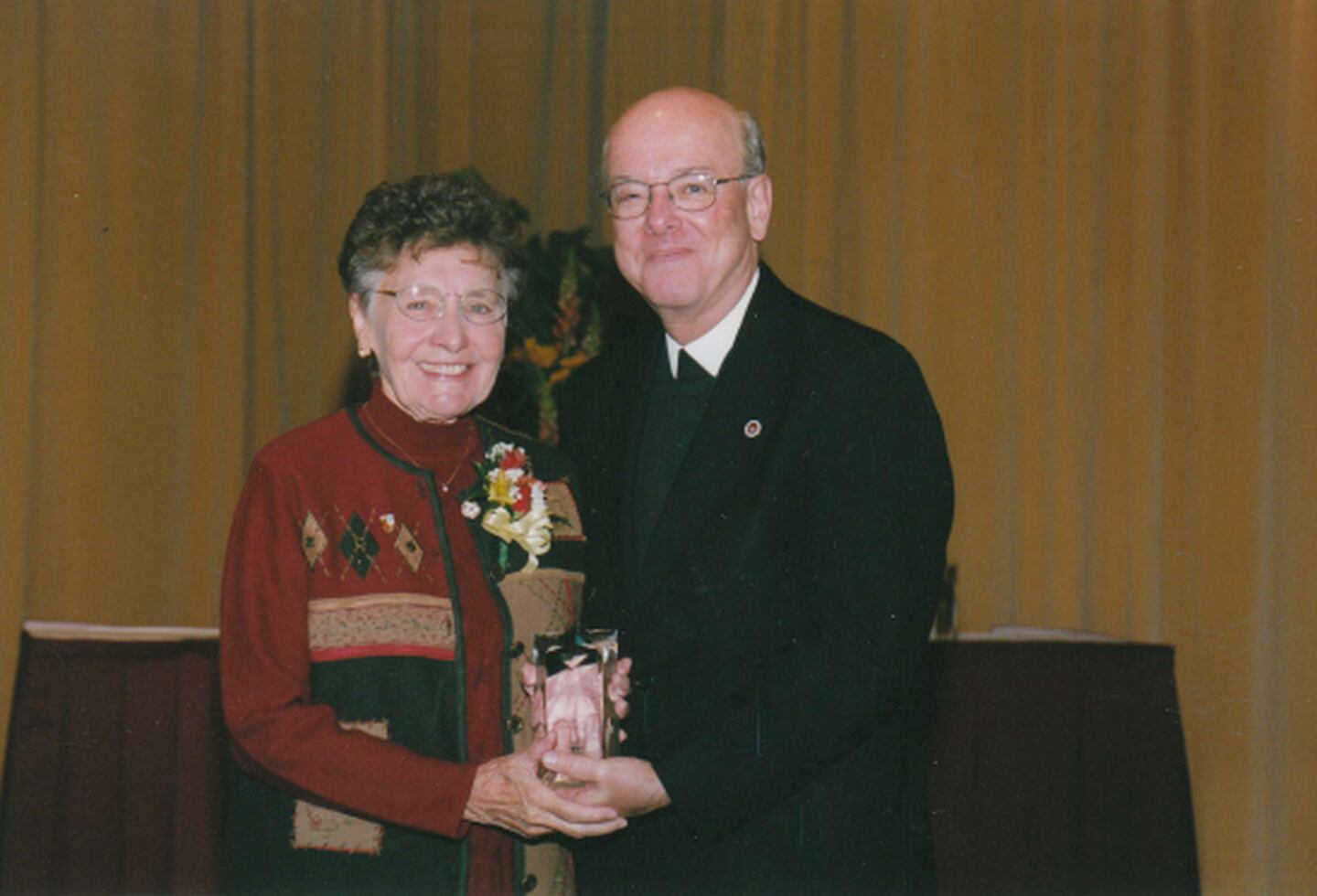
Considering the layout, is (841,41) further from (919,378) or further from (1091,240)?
(919,378)

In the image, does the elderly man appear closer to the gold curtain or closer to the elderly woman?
the elderly woman

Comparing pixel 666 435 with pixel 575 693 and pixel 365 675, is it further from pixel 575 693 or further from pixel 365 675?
pixel 365 675

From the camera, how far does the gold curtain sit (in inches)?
215

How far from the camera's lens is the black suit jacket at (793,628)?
7.25 ft

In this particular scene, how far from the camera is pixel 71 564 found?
5.54 m

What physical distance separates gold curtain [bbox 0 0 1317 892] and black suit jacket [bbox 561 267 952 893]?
3553 millimetres

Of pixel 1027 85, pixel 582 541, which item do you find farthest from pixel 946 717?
pixel 1027 85

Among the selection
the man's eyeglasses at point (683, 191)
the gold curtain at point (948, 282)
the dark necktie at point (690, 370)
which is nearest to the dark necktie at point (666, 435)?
the dark necktie at point (690, 370)

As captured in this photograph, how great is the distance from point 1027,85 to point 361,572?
4367 millimetres

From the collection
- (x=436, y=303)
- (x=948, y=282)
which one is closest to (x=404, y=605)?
(x=436, y=303)

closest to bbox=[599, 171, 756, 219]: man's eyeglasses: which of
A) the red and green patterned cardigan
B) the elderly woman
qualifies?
the elderly woman

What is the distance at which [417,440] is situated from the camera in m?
2.50

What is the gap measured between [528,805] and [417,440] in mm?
705

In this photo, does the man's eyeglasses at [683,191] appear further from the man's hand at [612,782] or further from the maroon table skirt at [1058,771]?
the maroon table skirt at [1058,771]
